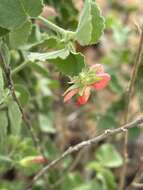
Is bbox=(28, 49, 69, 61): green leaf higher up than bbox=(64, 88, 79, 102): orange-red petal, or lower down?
higher up

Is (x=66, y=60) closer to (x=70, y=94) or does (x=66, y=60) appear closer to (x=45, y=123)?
(x=70, y=94)

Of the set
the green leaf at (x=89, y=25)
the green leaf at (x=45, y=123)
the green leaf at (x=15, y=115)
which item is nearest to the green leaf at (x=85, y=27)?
the green leaf at (x=89, y=25)

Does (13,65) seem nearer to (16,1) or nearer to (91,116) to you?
(16,1)

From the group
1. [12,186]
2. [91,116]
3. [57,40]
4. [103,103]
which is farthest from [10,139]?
[103,103]

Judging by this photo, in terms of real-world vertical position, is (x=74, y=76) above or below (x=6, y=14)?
below

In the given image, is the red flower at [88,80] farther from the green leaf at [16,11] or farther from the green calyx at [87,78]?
the green leaf at [16,11]

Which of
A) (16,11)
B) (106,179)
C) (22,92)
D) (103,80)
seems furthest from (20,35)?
(106,179)

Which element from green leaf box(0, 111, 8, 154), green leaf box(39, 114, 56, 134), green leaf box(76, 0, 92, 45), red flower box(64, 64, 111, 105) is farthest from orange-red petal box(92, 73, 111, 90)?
green leaf box(39, 114, 56, 134)

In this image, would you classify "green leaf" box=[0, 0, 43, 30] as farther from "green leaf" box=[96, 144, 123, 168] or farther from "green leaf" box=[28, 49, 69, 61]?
"green leaf" box=[96, 144, 123, 168]
